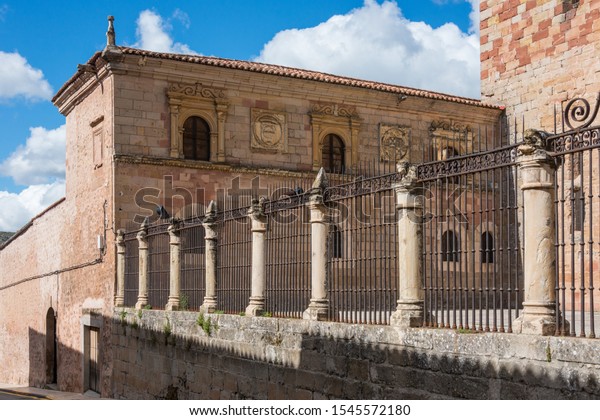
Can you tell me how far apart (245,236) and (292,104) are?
A: 35.1 feet

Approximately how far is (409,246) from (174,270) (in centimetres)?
715

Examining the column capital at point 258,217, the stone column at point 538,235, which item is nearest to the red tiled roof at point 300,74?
the column capital at point 258,217

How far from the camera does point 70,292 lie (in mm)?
22453

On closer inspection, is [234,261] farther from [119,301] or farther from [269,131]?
[269,131]

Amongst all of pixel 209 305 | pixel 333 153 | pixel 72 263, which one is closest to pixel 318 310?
pixel 209 305

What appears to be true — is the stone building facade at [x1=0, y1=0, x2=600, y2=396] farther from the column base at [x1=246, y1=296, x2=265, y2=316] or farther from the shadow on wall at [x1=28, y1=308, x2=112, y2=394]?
the column base at [x1=246, y1=296, x2=265, y2=316]

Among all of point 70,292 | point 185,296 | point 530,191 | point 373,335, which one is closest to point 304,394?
point 373,335

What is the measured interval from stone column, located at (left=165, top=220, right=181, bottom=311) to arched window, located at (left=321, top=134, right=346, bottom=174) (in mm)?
8773

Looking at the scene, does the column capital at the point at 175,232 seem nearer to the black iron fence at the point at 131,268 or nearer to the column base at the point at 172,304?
the column base at the point at 172,304

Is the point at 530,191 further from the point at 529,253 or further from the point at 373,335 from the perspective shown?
the point at 373,335

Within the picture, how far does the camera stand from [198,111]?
20.7 m

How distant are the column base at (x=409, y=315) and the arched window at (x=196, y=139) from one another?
1313 centimetres

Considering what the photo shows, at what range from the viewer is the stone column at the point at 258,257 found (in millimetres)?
11281

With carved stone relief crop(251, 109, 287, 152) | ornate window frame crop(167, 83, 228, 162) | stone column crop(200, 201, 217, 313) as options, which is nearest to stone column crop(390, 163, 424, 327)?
stone column crop(200, 201, 217, 313)
